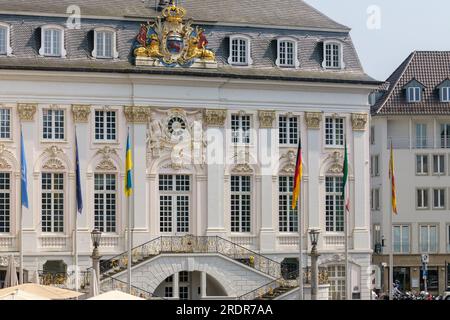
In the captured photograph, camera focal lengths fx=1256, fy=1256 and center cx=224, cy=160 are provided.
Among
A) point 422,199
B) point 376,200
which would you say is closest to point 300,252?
point 376,200

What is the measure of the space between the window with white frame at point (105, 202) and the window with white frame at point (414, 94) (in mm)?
32108

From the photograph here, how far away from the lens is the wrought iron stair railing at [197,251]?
54031mm

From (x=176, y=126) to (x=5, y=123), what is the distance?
769 cm

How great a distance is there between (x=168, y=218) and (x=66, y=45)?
8.93m

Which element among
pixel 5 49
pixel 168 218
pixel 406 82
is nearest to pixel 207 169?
pixel 168 218

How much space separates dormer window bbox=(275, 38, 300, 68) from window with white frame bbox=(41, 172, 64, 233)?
1217 cm

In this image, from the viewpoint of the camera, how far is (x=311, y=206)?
58.6 meters

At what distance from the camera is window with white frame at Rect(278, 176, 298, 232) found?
58.0m

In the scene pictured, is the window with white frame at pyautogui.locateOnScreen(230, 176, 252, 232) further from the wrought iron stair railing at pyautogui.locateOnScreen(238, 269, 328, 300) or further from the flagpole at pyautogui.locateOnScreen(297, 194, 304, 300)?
the wrought iron stair railing at pyautogui.locateOnScreen(238, 269, 328, 300)

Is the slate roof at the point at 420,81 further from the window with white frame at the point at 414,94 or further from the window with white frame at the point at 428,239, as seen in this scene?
the window with white frame at the point at 428,239

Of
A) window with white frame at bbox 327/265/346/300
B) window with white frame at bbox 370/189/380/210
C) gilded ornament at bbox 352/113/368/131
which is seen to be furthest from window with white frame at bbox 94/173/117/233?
window with white frame at bbox 370/189/380/210

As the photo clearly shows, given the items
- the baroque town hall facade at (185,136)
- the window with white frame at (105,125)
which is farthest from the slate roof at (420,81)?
the window with white frame at (105,125)

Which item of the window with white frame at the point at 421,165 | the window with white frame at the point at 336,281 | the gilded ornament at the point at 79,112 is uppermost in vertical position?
the gilded ornament at the point at 79,112

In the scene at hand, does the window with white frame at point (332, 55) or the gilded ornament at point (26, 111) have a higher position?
the window with white frame at point (332, 55)
